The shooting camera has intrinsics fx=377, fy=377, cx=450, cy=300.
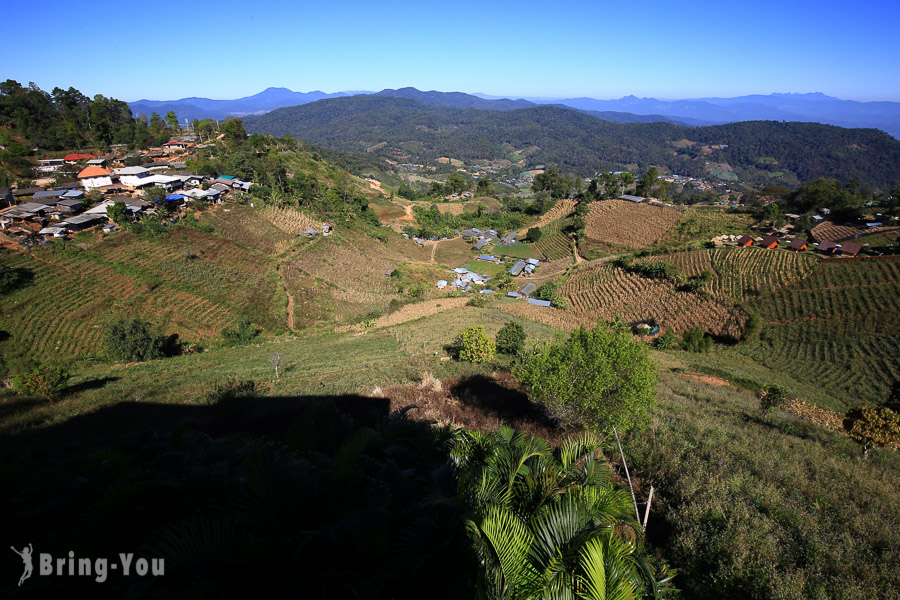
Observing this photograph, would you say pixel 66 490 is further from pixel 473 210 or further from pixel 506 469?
pixel 473 210

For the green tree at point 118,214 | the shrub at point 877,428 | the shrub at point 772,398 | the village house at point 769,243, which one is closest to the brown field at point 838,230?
the village house at point 769,243

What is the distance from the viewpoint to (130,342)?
2133cm

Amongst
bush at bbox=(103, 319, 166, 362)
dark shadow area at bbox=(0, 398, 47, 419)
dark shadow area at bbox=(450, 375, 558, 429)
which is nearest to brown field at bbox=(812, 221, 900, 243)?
dark shadow area at bbox=(450, 375, 558, 429)

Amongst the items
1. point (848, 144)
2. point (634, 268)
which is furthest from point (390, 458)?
point (848, 144)

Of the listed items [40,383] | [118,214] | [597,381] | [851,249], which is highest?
[118,214]

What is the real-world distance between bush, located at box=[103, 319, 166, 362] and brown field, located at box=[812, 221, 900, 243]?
191ft

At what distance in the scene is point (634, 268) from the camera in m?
39.1

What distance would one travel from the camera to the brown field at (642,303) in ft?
101

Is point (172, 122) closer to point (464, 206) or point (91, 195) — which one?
point (91, 195)

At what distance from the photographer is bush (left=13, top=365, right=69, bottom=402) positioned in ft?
44.1

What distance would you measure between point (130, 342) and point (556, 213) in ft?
200

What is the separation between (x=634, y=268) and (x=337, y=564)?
136 feet

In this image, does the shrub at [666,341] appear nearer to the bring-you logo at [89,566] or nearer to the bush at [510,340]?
the bush at [510,340]

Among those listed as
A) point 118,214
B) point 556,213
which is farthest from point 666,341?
point 118,214
